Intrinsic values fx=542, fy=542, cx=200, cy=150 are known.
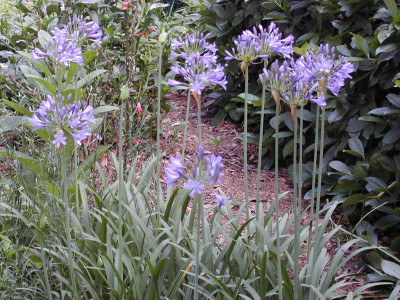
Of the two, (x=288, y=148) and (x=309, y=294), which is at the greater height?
(x=288, y=148)

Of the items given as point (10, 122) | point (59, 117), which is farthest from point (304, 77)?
point (10, 122)

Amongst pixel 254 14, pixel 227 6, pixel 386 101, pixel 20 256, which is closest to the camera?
pixel 20 256

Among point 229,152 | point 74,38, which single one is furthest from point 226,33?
point 74,38

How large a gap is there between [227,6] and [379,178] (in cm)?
224

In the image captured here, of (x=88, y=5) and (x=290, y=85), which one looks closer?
(x=290, y=85)

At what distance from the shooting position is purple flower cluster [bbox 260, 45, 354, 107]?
2.12 m

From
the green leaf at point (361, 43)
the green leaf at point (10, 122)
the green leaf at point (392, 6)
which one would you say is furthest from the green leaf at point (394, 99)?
the green leaf at point (10, 122)

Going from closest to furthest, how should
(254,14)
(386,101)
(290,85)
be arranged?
1. (290,85)
2. (386,101)
3. (254,14)

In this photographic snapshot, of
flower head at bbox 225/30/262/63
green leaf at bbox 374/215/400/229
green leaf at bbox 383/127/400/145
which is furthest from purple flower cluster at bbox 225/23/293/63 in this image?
green leaf at bbox 374/215/400/229

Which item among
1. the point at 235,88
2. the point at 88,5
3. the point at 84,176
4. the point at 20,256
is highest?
the point at 88,5

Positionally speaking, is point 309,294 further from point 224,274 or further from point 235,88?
point 235,88

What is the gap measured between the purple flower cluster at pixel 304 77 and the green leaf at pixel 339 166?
4.18 feet

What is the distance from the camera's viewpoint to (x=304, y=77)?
213 cm

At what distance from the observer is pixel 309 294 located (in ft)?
7.84
